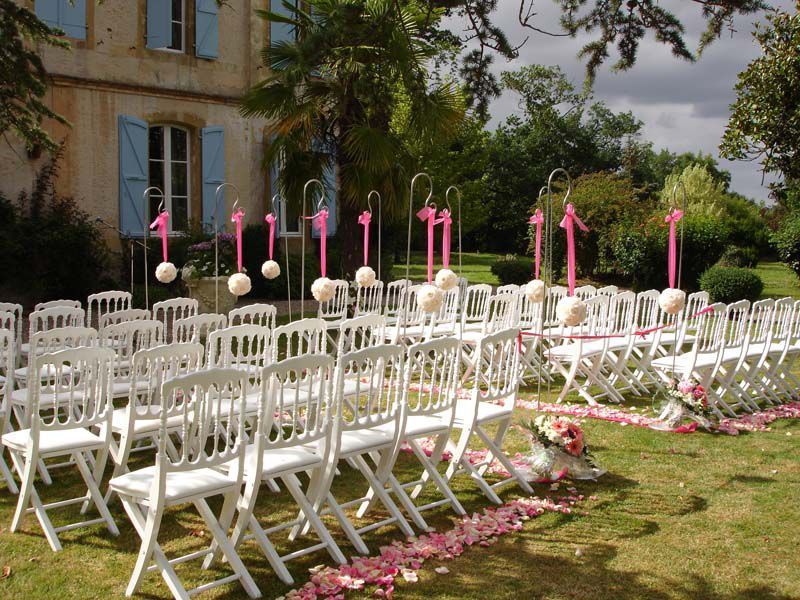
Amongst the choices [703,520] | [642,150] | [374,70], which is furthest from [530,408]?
[642,150]

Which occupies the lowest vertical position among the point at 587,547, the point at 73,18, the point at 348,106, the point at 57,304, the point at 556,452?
the point at 587,547

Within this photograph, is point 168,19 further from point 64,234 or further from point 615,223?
point 615,223

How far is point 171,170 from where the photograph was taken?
14.2 m

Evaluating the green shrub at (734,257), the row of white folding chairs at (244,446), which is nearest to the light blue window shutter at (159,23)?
the row of white folding chairs at (244,446)

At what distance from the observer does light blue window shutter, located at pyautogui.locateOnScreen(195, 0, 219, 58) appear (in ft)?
46.2

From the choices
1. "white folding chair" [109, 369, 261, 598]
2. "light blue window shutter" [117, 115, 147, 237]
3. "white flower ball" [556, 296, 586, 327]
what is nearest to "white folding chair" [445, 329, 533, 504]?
"white flower ball" [556, 296, 586, 327]

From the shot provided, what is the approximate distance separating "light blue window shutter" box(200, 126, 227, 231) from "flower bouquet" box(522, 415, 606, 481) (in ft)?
33.2

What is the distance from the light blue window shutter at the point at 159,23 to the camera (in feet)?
44.9

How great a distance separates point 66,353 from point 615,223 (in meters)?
15.0

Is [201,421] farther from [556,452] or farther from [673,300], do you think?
[673,300]

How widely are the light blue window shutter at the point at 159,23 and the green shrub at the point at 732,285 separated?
35.0 ft

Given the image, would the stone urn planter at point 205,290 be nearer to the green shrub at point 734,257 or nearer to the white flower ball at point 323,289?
the white flower ball at point 323,289

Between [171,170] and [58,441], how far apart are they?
10709 millimetres

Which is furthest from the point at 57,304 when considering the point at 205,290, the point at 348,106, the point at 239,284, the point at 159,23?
the point at 159,23
